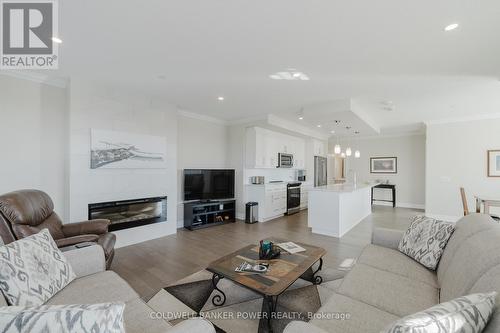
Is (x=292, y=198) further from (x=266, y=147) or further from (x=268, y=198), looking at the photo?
(x=266, y=147)

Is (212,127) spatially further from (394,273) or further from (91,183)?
(394,273)

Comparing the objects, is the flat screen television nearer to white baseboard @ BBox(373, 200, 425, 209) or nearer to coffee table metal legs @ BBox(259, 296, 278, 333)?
coffee table metal legs @ BBox(259, 296, 278, 333)

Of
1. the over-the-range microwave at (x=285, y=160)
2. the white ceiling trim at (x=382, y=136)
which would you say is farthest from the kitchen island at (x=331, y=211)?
the white ceiling trim at (x=382, y=136)

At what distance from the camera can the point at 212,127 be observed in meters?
Result: 5.77

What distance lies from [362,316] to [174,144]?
4172mm

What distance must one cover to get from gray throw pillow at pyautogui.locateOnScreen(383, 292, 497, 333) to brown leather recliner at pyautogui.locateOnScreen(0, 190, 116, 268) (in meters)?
2.64

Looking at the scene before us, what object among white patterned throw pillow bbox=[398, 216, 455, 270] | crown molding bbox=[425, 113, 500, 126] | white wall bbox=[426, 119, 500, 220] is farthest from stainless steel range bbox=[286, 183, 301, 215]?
white patterned throw pillow bbox=[398, 216, 455, 270]

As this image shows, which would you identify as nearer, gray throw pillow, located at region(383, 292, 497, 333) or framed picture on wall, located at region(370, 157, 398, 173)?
gray throw pillow, located at region(383, 292, 497, 333)

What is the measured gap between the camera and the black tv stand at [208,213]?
4836 millimetres

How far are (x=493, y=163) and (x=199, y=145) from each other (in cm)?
702

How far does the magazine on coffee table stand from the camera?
97.3 inches

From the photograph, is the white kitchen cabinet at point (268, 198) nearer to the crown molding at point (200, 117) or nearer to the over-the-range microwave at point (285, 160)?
the over-the-range microwave at point (285, 160)

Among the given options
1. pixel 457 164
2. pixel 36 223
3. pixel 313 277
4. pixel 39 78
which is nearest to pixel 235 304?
pixel 313 277

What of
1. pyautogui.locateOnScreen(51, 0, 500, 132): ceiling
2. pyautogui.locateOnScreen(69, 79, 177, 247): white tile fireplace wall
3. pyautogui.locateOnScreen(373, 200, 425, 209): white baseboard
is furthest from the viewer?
pyautogui.locateOnScreen(373, 200, 425, 209): white baseboard
